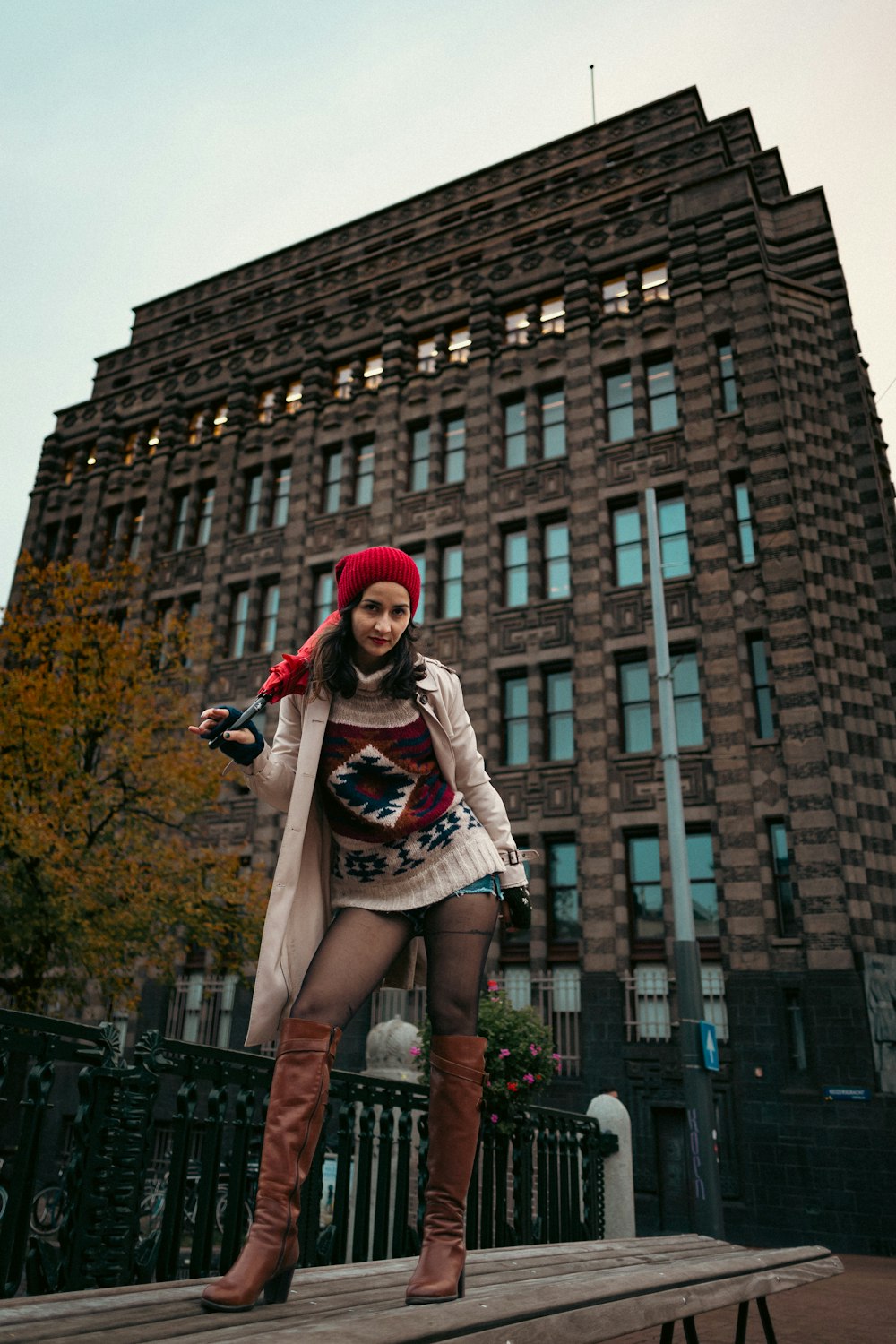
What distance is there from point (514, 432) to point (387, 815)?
22473 millimetres

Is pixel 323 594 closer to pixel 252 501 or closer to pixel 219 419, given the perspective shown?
pixel 252 501

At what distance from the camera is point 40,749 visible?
1573cm

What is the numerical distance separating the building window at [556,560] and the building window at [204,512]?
37.4ft

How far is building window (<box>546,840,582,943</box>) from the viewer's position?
19.5 metres

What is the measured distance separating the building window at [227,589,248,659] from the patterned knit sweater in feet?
76.5

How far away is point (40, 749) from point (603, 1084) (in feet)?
40.0

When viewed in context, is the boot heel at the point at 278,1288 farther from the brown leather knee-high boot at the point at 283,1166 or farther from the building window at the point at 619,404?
the building window at the point at 619,404

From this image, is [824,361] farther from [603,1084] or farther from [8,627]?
[8,627]

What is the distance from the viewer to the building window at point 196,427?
29828 mm

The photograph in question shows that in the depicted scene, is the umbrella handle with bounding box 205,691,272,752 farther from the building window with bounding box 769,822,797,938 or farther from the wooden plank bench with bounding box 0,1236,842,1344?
the building window with bounding box 769,822,797,938

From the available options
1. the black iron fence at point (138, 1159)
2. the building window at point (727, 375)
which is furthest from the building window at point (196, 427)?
the black iron fence at point (138, 1159)

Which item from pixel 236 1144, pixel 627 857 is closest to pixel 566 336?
pixel 627 857

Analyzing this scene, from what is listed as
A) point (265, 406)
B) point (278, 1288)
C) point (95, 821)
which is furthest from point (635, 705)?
point (278, 1288)

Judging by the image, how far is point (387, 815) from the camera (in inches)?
122
